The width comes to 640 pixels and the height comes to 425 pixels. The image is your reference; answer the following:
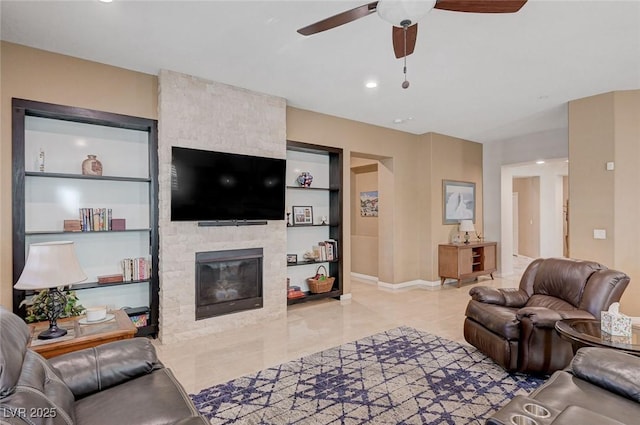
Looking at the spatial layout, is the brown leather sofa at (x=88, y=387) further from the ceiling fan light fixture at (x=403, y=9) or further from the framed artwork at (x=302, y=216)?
the framed artwork at (x=302, y=216)

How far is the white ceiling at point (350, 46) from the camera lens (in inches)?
104

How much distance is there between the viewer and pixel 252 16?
2.71 metres

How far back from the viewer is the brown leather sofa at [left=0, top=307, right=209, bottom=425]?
123 cm

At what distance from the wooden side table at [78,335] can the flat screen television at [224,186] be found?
1.36 m

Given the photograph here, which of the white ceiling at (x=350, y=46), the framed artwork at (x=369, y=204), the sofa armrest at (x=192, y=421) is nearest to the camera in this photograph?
the sofa armrest at (x=192, y=421)

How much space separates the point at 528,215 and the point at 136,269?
10455 millimetres

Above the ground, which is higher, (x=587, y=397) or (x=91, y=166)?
(x=91, y=166)

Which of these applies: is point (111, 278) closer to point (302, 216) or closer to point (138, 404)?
point (138, 404)

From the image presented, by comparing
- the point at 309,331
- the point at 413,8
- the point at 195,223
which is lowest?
the point at 309,331

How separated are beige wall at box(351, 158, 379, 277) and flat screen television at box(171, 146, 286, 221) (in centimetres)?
297

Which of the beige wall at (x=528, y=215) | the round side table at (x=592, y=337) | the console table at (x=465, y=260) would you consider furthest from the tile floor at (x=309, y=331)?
the beige wall at (x=528, y=215)

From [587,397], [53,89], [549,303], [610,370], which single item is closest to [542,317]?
[549,303]

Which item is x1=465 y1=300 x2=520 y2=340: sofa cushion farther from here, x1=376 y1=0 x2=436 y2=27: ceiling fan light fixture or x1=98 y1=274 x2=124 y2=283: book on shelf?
x1=98 y1=274 x2=124 y2=283: book on shelf

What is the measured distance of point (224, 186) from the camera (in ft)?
13.3
